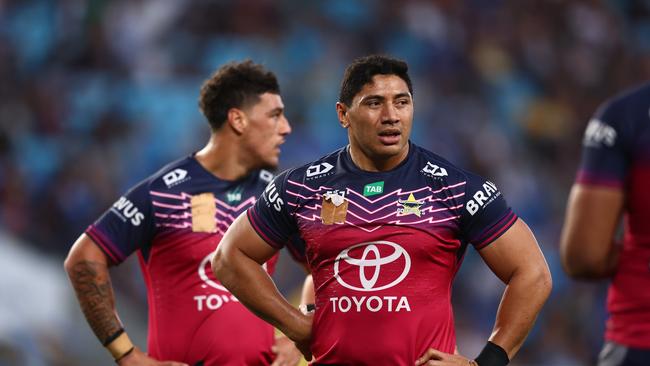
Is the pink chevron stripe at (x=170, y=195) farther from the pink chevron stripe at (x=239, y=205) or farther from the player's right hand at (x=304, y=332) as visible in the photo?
the player's right hand at (x=304, y=332)

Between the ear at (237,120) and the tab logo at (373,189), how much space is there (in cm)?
172

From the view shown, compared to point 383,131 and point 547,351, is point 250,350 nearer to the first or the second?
point 383,131

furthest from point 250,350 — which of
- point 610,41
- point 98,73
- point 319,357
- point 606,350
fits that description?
point 610,41

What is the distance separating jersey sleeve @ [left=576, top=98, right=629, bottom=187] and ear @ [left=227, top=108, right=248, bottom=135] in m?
2.71

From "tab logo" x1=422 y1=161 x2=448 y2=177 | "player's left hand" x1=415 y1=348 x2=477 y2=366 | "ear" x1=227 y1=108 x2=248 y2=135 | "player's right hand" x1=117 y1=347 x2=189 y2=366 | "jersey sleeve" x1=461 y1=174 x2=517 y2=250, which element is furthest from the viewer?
"ear" x1=227 y1=108 x2=248 y2=135

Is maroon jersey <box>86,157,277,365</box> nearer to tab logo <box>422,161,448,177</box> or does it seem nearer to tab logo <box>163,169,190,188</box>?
tab logo <box>163,169,190,188</box>

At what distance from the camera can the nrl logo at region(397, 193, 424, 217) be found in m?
4.80

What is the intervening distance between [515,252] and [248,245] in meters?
1.27

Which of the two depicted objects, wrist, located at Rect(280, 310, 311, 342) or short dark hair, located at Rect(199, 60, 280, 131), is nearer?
wrist, located at Rect(280, 310, 311, 342)

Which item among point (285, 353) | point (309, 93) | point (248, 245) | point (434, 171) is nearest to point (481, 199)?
point (434, 171)

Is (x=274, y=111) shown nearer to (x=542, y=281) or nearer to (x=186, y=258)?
(x=186, y=258)

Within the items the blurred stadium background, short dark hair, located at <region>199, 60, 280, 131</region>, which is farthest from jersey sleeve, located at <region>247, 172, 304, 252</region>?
the blurred stadium background

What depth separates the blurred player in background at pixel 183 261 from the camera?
235 inches

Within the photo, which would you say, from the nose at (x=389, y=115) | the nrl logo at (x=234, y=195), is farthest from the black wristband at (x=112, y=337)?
the nose at (x=389, y=115)
